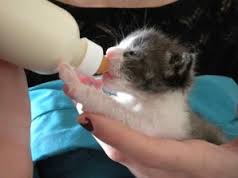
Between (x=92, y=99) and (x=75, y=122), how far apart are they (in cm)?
38

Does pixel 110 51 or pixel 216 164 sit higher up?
pixel 110 51

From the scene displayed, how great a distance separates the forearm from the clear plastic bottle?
0.08m

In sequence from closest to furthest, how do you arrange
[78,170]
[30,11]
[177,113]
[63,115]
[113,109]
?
[30,11], [113,109], [177,113], [78,170], [63,115]

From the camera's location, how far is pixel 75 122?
46.5 inches

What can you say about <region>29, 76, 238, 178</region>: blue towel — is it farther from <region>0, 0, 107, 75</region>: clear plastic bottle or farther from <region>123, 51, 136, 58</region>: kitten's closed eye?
<region>0, 0, 107, 75</region>: clear plastic bottle

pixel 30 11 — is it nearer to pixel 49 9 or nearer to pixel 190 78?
pixel 49 9

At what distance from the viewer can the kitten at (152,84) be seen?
904mm

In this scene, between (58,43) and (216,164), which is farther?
(216,164)

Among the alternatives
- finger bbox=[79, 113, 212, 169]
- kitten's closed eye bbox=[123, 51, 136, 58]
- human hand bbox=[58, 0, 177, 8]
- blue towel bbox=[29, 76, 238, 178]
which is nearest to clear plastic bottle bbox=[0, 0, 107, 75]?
finger bbox=[79, 113, 212, 169]

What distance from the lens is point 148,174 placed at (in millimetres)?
943

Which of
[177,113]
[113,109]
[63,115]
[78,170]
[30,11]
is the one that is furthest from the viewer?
[63,115]

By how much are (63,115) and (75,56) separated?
0.51 meters

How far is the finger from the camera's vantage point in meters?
0.73

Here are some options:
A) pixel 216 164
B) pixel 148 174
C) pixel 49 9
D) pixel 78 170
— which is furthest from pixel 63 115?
pixel 49 9
